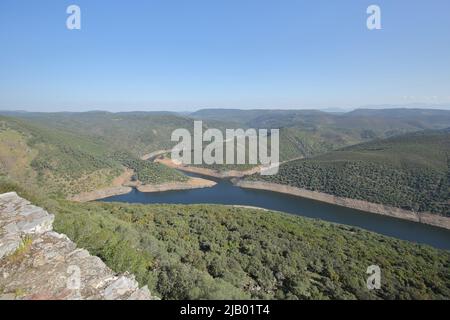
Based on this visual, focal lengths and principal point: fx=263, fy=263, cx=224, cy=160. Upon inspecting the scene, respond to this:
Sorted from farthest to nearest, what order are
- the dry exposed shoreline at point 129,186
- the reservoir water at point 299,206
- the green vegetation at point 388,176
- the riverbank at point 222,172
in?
the riverbank at point 222,172, the dry exposed shoreline at point 129,186, the green vegetation at point 388,176, the reservoir water at point 299,206

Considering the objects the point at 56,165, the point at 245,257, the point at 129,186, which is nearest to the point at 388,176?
the point at 245,257

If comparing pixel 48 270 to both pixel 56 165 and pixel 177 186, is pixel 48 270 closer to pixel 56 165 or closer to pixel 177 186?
pixel 177 186

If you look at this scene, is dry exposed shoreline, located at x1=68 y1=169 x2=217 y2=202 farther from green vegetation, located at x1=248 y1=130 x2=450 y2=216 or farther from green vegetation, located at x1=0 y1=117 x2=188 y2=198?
green vegetation, located at x1=248 y1=130 x2=450 y2=216

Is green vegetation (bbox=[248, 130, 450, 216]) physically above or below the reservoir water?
above

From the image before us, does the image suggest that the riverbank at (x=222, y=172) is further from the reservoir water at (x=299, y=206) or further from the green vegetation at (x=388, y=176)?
the green vegetation at (x=388, y=176)

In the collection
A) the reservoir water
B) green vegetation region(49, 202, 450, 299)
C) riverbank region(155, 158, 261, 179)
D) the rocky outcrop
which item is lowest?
the reservoir water

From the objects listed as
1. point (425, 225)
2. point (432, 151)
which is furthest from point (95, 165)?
point (432, 151)

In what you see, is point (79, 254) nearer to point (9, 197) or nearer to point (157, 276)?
point (157, 276)

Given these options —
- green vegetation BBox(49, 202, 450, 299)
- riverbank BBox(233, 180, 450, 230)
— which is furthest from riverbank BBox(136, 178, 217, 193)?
green vegetation BBox(49, 202, 450, 299)

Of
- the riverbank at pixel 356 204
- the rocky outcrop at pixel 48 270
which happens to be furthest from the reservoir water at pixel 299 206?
the rocky outcrop at pixel 48 270
